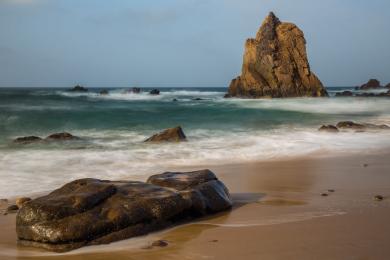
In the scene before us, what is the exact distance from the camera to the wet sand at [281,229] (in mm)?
4609

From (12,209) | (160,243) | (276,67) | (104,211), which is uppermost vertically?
(276,67)

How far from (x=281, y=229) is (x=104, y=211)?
1938 millimetres

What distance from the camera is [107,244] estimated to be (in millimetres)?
4969

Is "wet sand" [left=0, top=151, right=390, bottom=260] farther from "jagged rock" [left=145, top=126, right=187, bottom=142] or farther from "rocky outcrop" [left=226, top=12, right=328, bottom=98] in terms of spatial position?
"rocky outcrop" [left=226, top=12, right=328, bottom=98]

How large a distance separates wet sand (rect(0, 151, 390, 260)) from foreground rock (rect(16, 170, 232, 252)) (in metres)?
0.16

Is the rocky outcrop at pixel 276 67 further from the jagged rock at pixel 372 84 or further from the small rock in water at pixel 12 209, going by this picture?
the small rock in water at pixel 12 209

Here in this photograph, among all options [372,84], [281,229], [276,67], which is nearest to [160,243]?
[281,229]

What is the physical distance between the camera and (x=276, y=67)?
55562 mm

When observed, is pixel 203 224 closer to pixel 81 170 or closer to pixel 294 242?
pixel 294 242

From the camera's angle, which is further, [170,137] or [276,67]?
[276,67]

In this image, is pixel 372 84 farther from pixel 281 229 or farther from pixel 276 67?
pixel 281 229

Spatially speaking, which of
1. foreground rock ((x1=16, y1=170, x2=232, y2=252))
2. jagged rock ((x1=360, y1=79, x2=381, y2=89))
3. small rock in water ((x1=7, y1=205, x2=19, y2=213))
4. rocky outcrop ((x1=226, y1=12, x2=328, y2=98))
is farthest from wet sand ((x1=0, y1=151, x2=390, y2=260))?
jagged rock ((x1=360, y1=79, x2=381, y2=89))

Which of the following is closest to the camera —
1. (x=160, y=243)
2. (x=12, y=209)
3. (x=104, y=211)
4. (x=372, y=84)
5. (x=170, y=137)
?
(x=160, y=243)

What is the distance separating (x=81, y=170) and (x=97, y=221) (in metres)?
5.26
